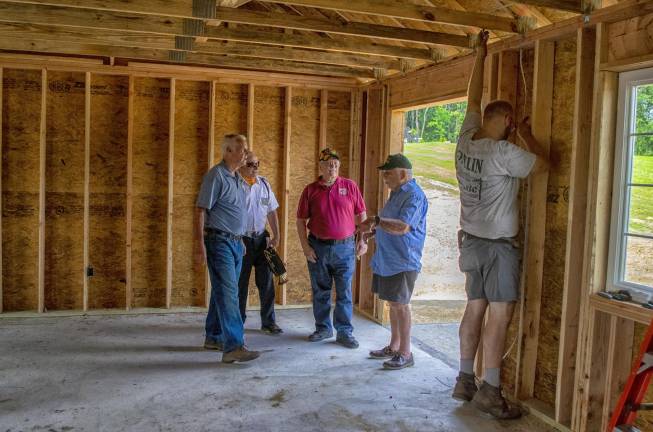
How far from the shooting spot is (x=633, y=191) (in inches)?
128

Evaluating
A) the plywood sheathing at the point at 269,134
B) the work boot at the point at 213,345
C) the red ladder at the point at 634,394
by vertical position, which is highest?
the plywood sheathing at the point at 269,134

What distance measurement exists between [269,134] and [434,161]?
6.64 m

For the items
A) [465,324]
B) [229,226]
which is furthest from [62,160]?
[465,324]

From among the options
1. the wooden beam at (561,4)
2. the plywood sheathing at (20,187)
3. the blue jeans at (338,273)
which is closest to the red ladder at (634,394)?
the wooden beam at (561,4)

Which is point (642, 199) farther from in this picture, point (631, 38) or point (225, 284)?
point (225, 284)

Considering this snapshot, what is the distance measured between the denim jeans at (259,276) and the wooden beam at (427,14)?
7.71 feet

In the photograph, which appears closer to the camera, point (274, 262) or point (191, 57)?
point (274, 262)

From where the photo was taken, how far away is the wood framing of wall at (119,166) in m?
A: 5.86

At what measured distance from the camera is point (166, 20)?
14.6ft

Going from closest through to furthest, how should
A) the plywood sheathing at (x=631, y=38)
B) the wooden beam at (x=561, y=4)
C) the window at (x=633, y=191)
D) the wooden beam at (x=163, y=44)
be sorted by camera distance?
1. the plywood sheathing at (x=631, y=38)
2. the window at (x=633, y=191)
3. the wooden beam at (x=561, y=4)
4. the wooden beam at (x=163, y=44)

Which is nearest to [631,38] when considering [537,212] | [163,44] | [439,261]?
[537,212]

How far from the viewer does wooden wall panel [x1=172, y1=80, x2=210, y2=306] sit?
6.23 meters

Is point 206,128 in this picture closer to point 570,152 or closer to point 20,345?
point 20,345

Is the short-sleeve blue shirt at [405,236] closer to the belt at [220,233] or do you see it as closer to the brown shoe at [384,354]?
Result: the brown shoe at [384,354]
